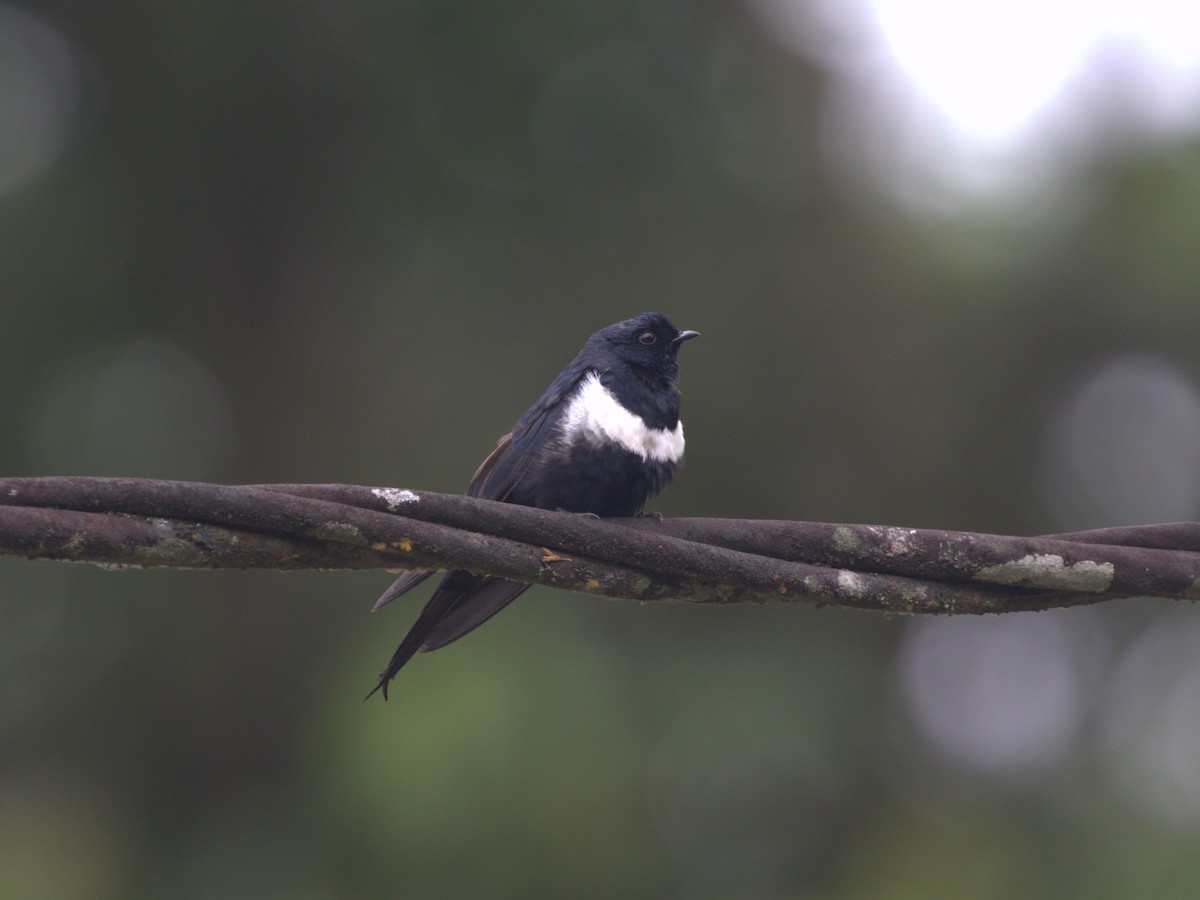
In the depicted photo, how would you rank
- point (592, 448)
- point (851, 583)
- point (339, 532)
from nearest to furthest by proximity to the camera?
point (339, 532), point (851, 583), point (592, 448)

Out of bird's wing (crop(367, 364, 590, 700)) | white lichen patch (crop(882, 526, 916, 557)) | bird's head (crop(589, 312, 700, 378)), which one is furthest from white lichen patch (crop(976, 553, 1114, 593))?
bird's head (crop(589, 312, 700, 378))

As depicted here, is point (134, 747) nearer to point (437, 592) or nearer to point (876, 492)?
point (876, 492)

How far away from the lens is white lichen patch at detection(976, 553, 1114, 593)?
7.89 ft

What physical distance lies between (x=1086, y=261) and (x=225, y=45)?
6116mm

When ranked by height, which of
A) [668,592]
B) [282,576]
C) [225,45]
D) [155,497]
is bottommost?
[282,576]

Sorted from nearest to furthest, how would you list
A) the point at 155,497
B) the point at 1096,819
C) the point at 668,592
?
the point at 155,497 → the point at 668,592 → the point at 1096,819

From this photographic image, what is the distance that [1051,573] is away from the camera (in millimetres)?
2408

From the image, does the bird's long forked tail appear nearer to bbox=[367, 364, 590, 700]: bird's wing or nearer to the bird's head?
bbox=[367, 364, 590, 700]: bird's wing

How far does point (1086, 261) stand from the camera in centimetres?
947

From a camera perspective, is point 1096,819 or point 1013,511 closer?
point 1096,819

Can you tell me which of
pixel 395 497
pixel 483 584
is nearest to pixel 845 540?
pixel 395 497

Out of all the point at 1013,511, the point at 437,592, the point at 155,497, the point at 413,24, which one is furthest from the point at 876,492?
the point at 155,497

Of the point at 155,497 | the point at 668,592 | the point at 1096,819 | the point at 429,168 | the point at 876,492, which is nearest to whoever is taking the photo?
the point at 155,497

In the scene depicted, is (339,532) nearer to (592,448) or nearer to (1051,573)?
(1051,573)
